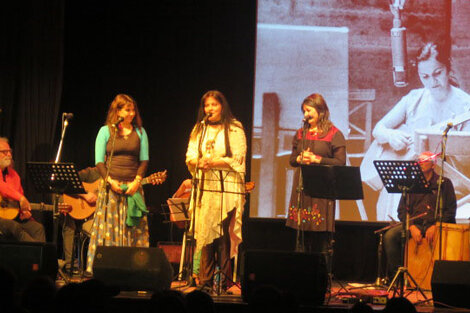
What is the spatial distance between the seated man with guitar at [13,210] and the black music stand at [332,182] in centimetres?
300

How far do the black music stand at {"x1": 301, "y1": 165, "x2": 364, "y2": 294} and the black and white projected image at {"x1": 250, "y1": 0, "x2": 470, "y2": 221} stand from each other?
2.25 metres

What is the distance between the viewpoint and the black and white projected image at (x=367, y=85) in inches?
294

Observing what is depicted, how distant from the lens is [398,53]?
24.9 feet

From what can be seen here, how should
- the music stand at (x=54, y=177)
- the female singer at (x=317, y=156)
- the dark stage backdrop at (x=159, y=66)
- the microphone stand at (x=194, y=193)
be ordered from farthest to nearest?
the dark stage backdrop at (x=159, y=66), the female singer at (x=317, y=156), the microphone stand at (x=194, y=193), the music stand at (x=54, y=177)

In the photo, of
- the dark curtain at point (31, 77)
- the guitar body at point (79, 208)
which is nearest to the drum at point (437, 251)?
Result: the guitar body at point (79, 208)

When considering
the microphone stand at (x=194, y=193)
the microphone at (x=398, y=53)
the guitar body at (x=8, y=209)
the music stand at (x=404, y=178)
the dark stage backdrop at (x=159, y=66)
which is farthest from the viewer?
the dark stage backdrop at (x=159, y=66)

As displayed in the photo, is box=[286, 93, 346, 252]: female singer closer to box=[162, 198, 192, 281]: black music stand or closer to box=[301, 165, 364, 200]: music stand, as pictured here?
box=[301, 165, 364, 200]: music stand

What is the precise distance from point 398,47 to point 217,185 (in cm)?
312

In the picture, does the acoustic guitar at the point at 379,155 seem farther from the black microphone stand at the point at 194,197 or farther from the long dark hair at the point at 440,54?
the black microphone stand at the point at 194,197

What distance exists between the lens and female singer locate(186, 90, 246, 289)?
5.75 metres

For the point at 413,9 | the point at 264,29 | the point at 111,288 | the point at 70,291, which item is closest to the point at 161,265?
the point at 111,288

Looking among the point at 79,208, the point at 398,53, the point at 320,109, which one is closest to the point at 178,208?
the point at 79,208

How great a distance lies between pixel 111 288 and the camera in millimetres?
4035

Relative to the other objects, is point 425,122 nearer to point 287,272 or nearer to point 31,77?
point 287,272
